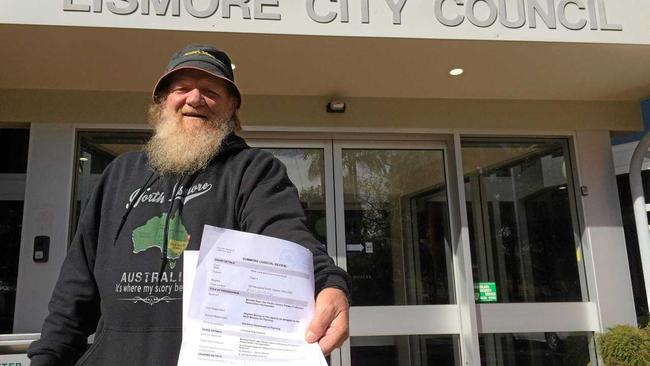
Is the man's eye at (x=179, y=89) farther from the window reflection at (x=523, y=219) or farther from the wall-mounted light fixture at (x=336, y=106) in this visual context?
the window reflection at (x=523, y=219)

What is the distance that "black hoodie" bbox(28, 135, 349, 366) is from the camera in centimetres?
119

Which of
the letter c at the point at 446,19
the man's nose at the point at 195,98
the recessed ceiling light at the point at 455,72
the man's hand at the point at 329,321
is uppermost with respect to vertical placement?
the letter c at the point at 446,19

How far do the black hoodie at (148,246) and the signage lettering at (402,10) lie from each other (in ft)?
8.43

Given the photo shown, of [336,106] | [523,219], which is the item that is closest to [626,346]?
[523,219]

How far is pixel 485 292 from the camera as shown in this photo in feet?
16.9

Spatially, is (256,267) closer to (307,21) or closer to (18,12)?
(307,21)

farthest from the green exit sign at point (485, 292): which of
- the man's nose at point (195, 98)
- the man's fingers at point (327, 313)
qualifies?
the man's fingers at point (327, 313)

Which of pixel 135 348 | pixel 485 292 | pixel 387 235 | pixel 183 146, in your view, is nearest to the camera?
pixel 135 348

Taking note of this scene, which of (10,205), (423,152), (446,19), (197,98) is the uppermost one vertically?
(446,19)

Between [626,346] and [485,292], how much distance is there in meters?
1.21

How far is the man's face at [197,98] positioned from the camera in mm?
1475

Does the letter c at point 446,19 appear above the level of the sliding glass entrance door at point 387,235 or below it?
above

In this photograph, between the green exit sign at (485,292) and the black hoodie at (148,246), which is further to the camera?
the green exit sign at (485,292)

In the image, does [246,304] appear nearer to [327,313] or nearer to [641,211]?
[327,313]
